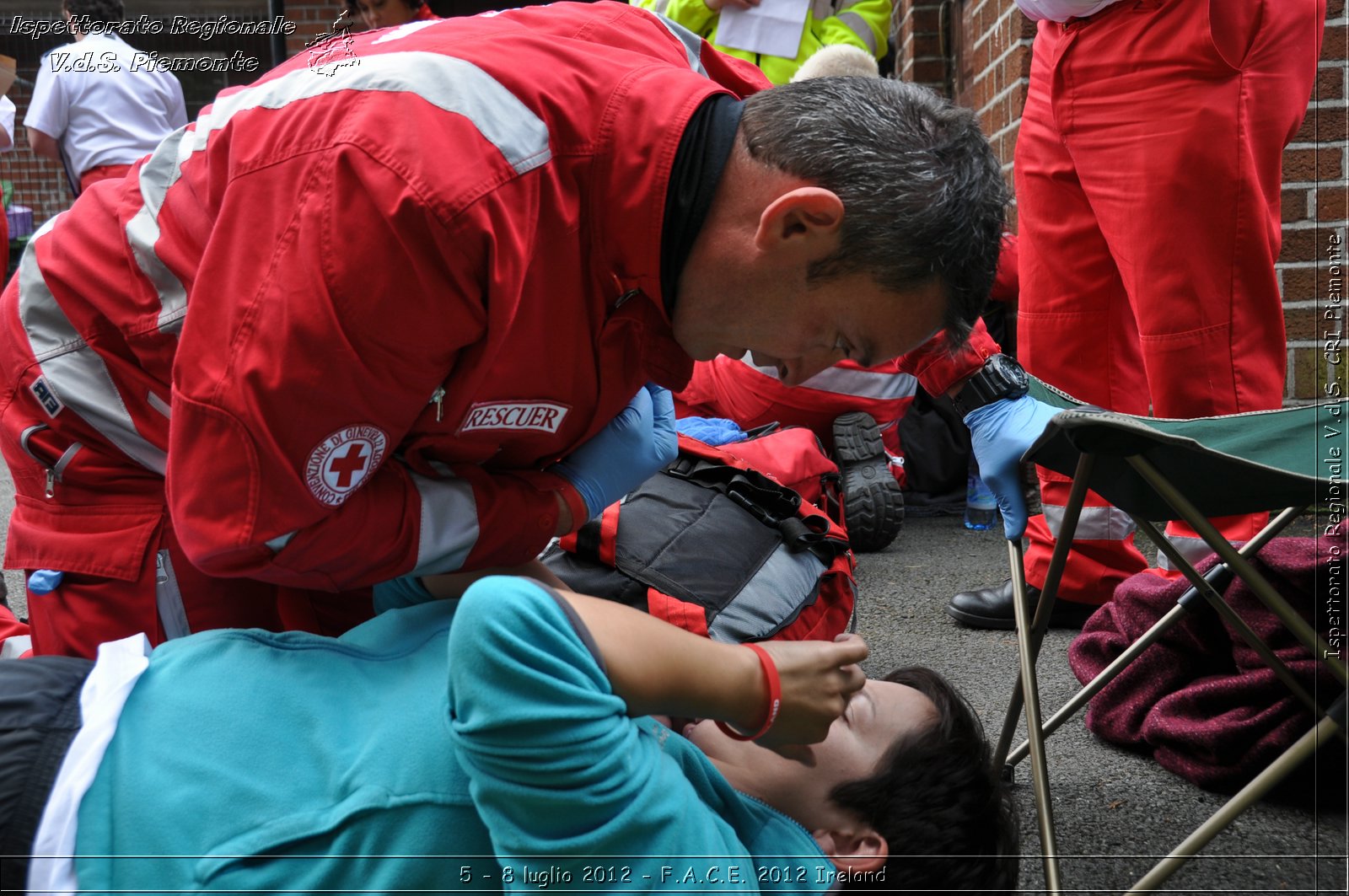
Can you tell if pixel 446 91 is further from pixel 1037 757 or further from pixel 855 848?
pixel 1037 757

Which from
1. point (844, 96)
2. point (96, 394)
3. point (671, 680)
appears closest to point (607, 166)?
point (844, 96)

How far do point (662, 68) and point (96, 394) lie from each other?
2.81 feet

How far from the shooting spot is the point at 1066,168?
241 cm

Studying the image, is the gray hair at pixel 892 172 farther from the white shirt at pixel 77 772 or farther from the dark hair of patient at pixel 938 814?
the white shirt at pixel 77 772

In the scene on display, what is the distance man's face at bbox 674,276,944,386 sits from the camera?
1275 mm

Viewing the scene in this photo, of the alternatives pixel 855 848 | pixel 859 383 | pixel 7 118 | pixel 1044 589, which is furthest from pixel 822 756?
pixel 7 118

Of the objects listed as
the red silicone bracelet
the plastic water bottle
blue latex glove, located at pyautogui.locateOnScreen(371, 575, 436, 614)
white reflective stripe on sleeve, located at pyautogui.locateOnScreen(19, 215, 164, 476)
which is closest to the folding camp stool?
the red silicone bracelet

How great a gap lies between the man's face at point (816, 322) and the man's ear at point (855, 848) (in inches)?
22.2

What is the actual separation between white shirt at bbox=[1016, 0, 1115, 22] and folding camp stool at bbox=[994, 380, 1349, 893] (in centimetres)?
104

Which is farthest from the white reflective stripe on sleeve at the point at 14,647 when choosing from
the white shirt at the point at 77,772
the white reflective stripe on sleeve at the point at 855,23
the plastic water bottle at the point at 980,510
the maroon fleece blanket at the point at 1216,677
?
the white reflective stripe on sleeve at the point at 855,23

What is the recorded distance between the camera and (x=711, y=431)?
2.96 metres

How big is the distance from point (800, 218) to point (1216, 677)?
1182 millimetres

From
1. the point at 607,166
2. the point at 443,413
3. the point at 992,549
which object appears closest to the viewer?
the point at 607,166

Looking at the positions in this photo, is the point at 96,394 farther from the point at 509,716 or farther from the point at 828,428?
the point at 828,428
